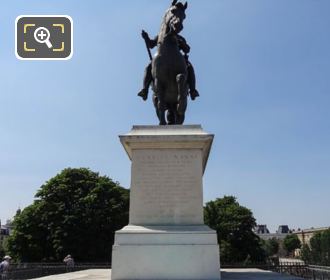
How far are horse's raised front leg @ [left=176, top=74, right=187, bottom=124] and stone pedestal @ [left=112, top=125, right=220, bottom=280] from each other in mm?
1126

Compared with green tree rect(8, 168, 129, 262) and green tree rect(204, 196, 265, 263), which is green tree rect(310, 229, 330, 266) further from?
green tree rect(8, 168, 129, 262)

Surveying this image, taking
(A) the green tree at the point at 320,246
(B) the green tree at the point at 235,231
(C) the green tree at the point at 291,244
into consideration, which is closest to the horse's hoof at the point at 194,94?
(B) the green tree at the point at 235,231

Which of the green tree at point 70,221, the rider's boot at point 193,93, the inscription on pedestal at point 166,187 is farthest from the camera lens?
the green tree at point 70,221

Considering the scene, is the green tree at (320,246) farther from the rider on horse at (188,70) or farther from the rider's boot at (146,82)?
the rider's boot at (146,82)

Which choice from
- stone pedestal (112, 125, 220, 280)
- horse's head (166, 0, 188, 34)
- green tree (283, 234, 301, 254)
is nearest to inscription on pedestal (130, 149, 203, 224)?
stone pedestal (112, 125, 220, 280)

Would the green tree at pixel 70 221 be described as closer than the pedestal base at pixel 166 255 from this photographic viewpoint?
No

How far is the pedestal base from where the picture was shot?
1013cm

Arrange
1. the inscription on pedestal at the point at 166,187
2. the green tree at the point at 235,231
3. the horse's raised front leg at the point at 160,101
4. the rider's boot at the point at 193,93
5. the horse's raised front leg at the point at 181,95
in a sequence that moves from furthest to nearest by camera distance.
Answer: the green tree at the point at 235,231, the rider's boot at the point at 193,93, the horse's raised front leg at the point at 160,101, the horse's raised front leg at the point at 181,95, the inscription on pedestal at the point at 166,187

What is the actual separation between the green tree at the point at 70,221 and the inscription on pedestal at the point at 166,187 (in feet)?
111

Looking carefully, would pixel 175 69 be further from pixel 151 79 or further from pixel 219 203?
pixel 219 203

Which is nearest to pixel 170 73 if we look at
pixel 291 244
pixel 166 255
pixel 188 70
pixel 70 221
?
pixel 188 70

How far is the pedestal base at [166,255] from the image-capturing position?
10.1m

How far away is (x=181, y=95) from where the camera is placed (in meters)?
12.6

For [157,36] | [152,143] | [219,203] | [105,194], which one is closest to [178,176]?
[152,143]
